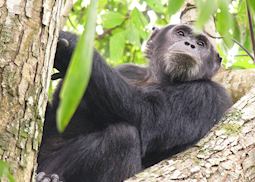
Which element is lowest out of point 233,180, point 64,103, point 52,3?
point 233,180

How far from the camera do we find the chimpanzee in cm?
338

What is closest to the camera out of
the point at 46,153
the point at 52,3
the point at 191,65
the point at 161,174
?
the point at 52,3

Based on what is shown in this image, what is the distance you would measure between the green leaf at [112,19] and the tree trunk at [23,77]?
8.40 feet

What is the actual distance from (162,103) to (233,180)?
3.44 ft

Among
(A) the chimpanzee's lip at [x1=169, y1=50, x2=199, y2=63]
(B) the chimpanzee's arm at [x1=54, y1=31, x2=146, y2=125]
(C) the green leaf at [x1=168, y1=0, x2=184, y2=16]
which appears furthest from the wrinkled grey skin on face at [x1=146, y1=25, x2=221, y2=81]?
(C) the green leaf at [x1=168, y1=0, x2=184, y2=16]

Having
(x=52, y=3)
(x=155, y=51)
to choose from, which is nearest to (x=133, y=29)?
(x=155, y=51)

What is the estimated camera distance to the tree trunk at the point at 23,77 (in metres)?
1.73

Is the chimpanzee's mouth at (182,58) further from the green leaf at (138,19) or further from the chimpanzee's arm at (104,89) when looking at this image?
the chimpanzee's arm at (104,89)

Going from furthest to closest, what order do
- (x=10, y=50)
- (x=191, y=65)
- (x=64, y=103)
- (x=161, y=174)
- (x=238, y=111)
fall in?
(x=191, y=65) < (x=238, y=111) < (x=161, y=174) < (x=10, y=50) < (x=64, y=103)

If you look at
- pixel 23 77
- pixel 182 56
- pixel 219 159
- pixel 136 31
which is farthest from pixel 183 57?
pixel 23 77

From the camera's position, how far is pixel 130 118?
362 centimetres

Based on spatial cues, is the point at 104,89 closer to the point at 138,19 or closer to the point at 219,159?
the point at 219,159

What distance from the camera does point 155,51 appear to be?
4.59m

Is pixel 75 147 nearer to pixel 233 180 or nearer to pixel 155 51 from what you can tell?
pixel 233 180
